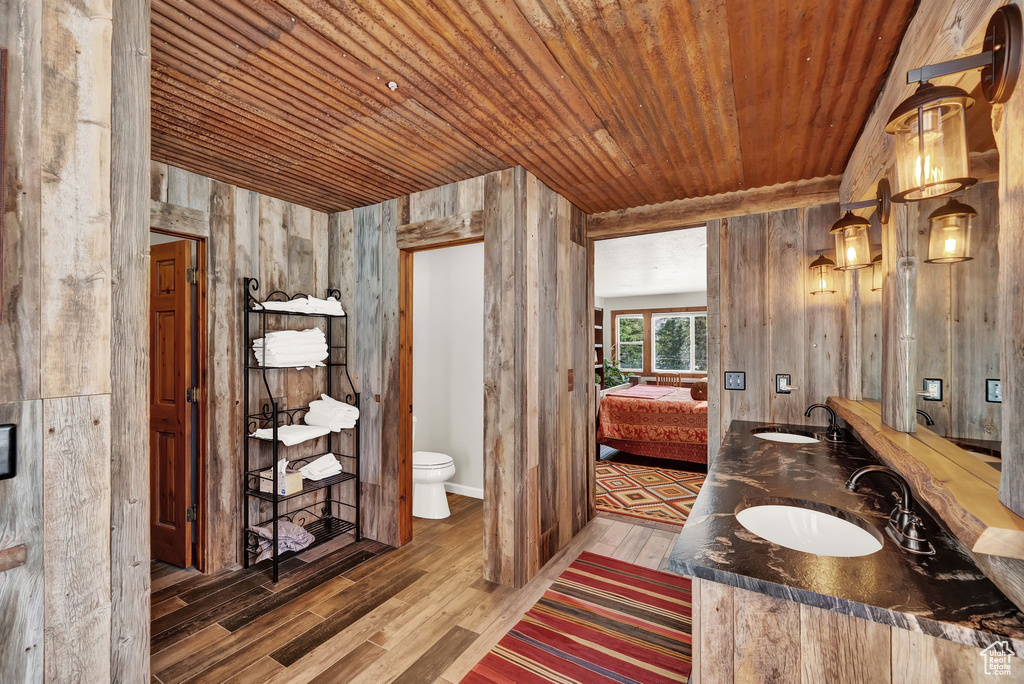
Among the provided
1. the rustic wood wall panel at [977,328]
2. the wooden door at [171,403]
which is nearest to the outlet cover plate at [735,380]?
the rustic wood wall panel at [977,328]

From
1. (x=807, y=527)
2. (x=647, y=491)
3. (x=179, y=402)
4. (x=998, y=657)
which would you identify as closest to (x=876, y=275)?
(x=807, y=527)

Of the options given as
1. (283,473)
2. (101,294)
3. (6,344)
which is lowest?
(283,473)

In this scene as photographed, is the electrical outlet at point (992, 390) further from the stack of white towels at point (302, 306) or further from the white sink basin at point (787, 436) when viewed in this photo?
the stack of white towels at point (302, 306)

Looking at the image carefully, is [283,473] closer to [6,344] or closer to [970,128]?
[6,344]

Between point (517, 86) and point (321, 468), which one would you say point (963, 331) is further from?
point (321, 468)

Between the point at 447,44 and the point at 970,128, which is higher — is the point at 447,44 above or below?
above

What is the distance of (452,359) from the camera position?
419 cm

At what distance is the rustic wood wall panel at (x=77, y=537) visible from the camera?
857mm

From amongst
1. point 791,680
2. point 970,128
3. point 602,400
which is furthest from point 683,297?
point 791,680

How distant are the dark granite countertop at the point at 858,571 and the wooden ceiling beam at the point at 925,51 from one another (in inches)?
47.6

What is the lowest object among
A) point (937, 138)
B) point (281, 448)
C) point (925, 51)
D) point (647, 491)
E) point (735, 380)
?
point (647, 491)

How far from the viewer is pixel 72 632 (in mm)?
877

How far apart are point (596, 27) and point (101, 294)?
5.04ft

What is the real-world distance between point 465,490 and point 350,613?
6.15ft
